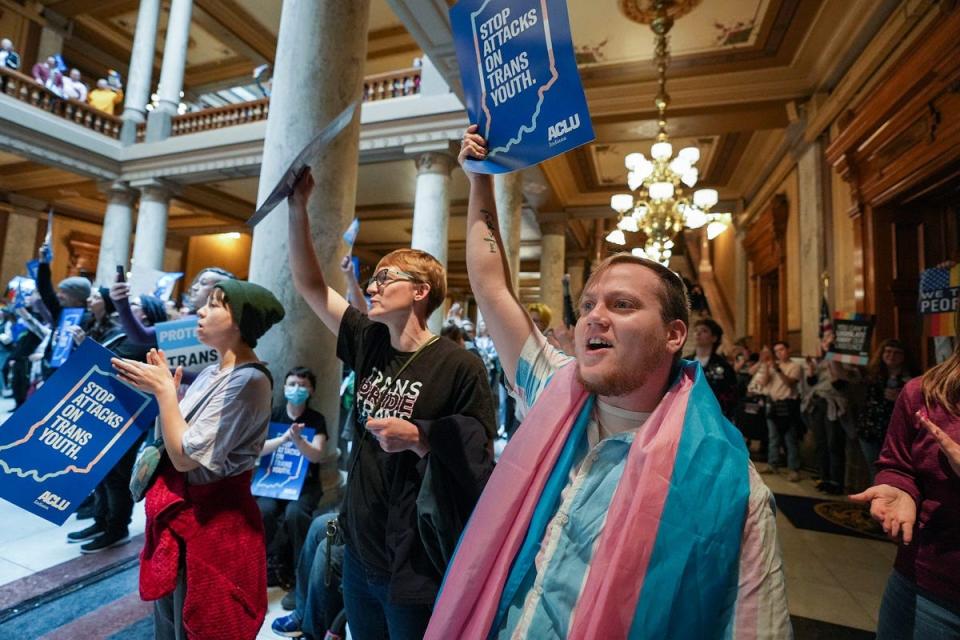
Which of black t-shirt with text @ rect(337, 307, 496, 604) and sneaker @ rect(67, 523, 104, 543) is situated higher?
black t-shirt with text @ rect(337, 307, 496, 604)

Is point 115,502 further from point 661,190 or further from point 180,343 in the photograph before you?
point 661,190

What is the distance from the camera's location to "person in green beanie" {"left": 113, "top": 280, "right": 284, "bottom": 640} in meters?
1.49

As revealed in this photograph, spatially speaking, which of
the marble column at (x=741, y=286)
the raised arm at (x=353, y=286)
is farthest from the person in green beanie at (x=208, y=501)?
the marble column at (x=741, y=286)

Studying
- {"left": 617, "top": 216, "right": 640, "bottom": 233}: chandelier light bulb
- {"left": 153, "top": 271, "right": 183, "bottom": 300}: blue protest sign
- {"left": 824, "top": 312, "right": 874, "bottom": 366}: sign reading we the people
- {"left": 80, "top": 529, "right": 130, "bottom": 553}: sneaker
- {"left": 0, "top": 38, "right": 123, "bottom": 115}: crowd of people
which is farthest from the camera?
{"left": 0, "top": 38, "right": 123, "bottom": 115}: crowd of people

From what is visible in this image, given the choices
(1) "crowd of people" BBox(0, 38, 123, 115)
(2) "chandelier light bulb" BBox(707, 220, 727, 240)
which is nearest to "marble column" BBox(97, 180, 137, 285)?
(1) "crowd of people" BBox(0, 38, 123, 115)

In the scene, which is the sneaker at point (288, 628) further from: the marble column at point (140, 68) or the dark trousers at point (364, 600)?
the marble column at point (140, 68)

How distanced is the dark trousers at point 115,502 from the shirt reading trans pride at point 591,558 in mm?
3140

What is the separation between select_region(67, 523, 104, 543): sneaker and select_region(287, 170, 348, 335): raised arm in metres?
2.68

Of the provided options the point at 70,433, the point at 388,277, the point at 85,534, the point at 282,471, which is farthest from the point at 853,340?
the point at 85,534

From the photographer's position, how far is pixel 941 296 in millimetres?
2910

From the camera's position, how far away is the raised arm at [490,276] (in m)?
1.28

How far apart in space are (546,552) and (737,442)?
445mm

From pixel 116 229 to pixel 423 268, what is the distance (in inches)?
542

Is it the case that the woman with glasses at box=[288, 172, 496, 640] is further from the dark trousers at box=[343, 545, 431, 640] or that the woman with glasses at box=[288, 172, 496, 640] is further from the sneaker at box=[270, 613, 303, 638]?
the sneaker at box=[270, 613, 303, 638]
